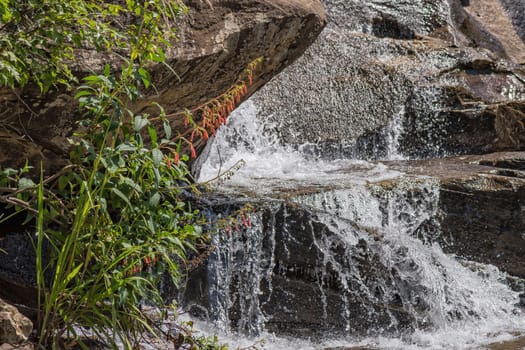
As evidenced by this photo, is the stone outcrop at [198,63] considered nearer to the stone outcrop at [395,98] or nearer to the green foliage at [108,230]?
the green foliage at [108,230]

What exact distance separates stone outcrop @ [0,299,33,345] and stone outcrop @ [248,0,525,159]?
5.18 m

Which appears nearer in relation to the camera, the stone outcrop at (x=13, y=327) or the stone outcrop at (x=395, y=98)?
the stone outcrop at (x=13, y=327)

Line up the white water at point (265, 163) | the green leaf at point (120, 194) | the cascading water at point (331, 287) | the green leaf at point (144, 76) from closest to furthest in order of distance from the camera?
1. the green leaf at point (120, 194)
2. the green leaf at point (144, 76)
3. the cascading water at point (331, 287)
4. the white water at point (265, 163)

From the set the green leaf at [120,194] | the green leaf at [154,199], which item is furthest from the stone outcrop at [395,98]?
the green leaf at [120,194]

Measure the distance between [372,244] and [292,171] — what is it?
2.16 meters

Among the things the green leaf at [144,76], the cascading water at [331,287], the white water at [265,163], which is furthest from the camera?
the white water at [265,163]

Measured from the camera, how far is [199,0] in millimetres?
4688

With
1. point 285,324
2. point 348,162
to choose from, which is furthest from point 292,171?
point 285,324

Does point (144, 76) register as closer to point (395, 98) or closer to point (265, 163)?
point (265, 163)

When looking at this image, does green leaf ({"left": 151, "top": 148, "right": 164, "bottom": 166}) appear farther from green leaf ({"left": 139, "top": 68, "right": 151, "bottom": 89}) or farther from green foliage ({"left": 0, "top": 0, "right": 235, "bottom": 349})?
green leaf ({"left": 139, "top": 68, "right": 151, "bottom": 89})

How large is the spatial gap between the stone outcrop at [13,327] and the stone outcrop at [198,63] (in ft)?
3.73

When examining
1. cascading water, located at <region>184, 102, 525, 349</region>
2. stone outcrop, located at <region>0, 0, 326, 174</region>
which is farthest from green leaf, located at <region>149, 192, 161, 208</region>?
cascading water, located at <region>184, 102, 525, 349</region>

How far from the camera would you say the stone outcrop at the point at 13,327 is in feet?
10.4

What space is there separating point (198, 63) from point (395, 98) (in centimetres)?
450
